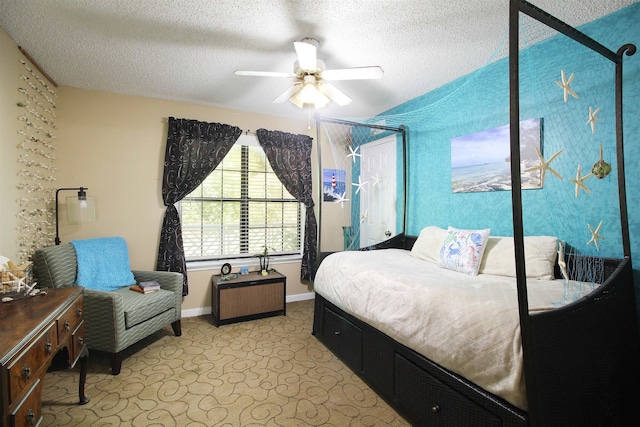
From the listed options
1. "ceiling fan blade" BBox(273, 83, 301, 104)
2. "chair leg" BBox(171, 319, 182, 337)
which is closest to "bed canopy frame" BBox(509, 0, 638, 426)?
"ceiling fan blade" BBox(273, 83, 301, 104)

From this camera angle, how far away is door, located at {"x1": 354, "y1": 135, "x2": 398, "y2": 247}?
3.75 metres

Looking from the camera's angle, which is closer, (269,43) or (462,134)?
(269,43)

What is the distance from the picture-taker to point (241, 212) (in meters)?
4.00

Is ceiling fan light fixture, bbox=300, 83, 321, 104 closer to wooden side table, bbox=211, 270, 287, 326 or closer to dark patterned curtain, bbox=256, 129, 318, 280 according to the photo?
dark patterned curtain, bbox=256, 129, 318, 280

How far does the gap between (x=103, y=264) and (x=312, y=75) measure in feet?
8.64

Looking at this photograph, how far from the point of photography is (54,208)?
3.05 metres

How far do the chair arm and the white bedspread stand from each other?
1750mm

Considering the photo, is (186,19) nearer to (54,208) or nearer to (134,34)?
(134,34)

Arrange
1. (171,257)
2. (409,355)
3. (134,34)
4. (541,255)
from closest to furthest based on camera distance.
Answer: (409,355)
(541,255)
(134,34)
(171,257)

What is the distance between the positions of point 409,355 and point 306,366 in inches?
40.5

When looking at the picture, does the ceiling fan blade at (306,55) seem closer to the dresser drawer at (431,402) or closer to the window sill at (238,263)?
the dresser drawer at (431,402)

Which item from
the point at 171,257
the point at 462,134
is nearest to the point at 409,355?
the point at 462,134

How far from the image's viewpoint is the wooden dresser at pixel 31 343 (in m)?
1.04

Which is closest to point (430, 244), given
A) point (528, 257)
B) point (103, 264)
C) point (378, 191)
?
point (528, 257)
